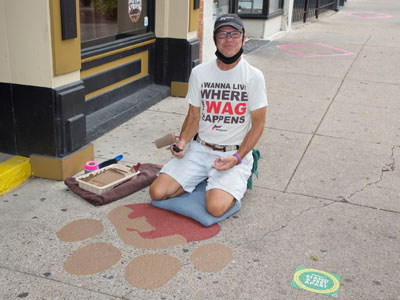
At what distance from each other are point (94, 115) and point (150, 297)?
10.4 feet

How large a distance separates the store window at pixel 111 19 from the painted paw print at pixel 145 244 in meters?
2.45

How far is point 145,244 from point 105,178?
1040 millimetres

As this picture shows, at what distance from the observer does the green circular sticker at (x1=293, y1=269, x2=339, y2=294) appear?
297 cm

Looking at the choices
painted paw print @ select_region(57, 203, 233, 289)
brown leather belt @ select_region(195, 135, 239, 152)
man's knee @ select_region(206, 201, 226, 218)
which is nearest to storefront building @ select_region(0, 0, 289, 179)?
painted paw print @ select_region(57, 203, 233, 289)

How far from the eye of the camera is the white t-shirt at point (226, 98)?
12.5ft

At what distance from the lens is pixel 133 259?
10.6ft

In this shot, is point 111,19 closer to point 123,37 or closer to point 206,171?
point 123,37

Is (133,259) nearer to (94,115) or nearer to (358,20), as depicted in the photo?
(94,115)

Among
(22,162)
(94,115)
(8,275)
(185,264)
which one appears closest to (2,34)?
(22,162)

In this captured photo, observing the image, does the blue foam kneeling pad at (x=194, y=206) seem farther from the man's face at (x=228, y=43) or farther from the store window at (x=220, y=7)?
the store window at (x=220, y=7)

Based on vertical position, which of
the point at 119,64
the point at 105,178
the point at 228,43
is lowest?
the point at 105,178

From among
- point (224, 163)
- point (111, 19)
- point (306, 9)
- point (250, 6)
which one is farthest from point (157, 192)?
point (306, 9)

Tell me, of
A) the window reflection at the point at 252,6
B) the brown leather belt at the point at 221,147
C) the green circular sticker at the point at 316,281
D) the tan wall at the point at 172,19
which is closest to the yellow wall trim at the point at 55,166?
the brown leather belt at the point at 221,147

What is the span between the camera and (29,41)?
158 inches
